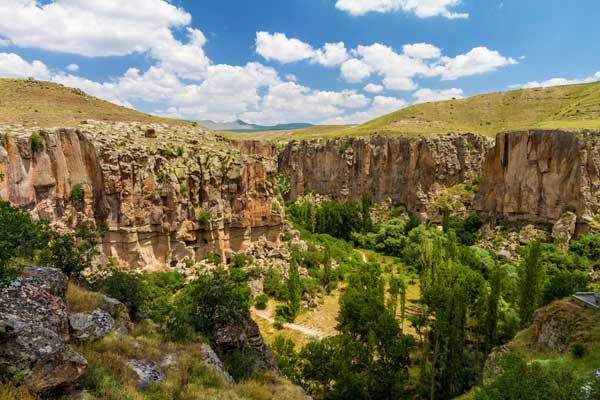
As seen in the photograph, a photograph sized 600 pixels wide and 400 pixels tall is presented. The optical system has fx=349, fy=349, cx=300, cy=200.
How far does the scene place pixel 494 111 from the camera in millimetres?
106688

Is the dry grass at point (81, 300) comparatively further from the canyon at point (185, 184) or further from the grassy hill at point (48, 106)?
the grassy hill at point (48, 106)

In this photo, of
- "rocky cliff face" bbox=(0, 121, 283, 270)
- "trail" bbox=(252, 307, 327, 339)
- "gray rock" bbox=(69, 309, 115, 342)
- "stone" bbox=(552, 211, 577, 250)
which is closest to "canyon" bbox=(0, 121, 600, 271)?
"rocky cliff face" bbox=(0, 121, 283, 270)

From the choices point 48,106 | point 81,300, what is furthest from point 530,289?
point 48,106

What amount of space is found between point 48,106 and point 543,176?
229ft

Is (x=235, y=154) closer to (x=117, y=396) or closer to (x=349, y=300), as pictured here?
(x=349, y=300)

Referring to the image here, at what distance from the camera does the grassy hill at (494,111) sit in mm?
90625

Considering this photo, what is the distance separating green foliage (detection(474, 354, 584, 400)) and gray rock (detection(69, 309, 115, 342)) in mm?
12888

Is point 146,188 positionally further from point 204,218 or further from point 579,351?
point 579,351

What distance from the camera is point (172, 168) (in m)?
38.4

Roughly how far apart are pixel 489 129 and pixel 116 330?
333ft

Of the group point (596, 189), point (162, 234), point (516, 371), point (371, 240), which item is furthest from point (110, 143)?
point (596, 189)

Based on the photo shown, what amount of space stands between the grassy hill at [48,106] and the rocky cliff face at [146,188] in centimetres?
465

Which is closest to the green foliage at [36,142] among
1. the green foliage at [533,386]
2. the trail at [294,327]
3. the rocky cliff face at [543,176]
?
the trail at [294,327]

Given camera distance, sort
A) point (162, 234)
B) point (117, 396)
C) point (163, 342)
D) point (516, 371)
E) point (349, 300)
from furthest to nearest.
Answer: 1. point (162, 234)
2. point (349, 300)
3. point (163, 342)
4. point (516, 371)
5. point (117, 396)
